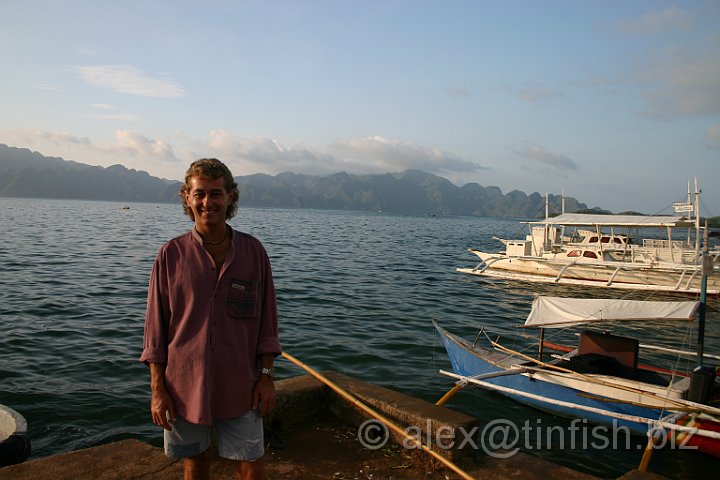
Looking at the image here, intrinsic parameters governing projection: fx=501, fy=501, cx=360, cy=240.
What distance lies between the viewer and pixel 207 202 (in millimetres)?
3414

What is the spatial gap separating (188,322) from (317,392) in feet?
10.9

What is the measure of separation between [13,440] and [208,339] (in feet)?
11.5

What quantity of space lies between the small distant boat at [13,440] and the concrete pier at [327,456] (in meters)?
0.82

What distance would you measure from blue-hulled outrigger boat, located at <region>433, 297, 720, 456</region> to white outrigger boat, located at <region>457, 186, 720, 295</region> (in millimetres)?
15830

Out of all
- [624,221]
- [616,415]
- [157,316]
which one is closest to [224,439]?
[157,316]

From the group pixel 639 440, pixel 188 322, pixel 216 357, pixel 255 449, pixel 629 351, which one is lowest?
pixel 639 440

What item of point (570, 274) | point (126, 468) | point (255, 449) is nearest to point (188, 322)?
point (255, 449)

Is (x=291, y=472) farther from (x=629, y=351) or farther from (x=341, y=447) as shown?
(x=629, y=351)

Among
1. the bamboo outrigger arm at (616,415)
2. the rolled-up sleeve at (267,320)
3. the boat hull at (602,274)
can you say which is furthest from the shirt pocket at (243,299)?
the boat hull at (602,274)

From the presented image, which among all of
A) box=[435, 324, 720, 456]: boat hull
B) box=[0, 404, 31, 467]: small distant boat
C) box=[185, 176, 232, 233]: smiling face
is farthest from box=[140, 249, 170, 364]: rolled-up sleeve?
box=[435, 324, 720, 456]: boat hull

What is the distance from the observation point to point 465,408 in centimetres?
1039

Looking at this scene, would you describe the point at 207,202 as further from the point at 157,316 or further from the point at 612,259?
the point at 612,259

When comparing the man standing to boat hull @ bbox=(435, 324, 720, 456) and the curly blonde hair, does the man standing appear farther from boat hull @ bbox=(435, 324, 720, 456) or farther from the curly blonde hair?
boat hull @ bbox=(435, 324, 720, 456)

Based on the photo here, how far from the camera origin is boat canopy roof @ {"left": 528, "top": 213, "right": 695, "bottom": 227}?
2747 centimetres
